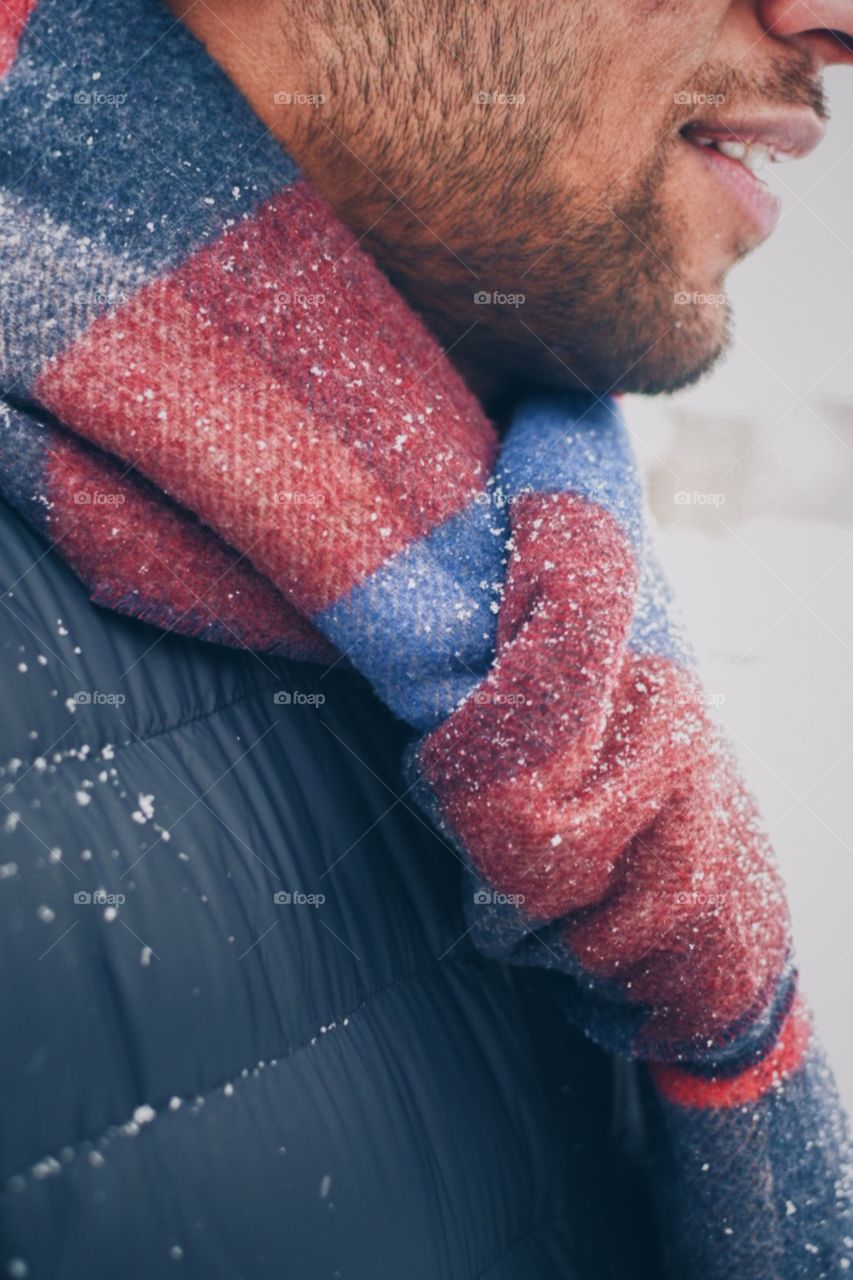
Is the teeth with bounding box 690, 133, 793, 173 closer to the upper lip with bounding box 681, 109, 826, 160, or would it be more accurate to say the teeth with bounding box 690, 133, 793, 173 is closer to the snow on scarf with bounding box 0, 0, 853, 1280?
the upper lip with bounding box 681, 109, 826, 160

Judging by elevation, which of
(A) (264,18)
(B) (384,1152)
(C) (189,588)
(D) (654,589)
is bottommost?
(B) (384,1152)

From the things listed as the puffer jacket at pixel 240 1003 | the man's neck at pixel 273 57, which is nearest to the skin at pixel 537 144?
the man's neck at pixel 273 57

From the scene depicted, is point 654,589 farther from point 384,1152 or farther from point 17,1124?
point 17,1124

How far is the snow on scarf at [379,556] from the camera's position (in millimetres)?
532

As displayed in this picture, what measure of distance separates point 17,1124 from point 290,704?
Result: 27 centimetres

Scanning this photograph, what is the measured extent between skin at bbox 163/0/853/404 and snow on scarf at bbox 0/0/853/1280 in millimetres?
100

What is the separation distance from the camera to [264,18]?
638 millimetres

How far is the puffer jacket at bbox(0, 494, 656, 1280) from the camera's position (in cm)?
42

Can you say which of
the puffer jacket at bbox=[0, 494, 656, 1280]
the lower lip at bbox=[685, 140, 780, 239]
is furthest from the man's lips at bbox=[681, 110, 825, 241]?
the puffer jacket at bbox=[0, 494, 656, 1280]

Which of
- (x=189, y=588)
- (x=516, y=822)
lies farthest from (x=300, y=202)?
(x=516, y=822)

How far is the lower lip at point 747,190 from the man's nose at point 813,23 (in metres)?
0.10

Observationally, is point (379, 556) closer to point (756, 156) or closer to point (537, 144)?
point (537, 144)

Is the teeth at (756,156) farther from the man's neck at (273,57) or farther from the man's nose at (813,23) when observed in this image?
the man's neck at (273,57)

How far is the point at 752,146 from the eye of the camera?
83 cm
